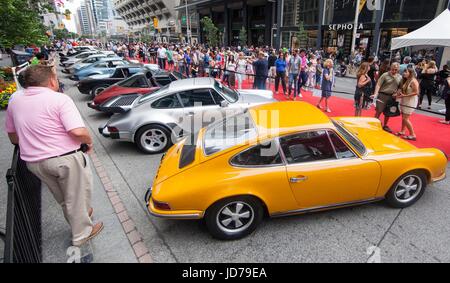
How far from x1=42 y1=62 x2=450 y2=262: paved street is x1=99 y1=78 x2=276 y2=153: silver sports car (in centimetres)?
208

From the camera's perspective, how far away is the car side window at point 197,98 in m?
5.88

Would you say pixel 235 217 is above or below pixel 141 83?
below

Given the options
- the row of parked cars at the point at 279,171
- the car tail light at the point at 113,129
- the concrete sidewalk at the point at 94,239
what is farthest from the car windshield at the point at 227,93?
the concrete sidewalk at the point at 94,239

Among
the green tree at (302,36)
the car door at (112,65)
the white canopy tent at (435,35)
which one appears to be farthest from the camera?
the green tree at (302,36)

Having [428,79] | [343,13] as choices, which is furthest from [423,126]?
[343,13]

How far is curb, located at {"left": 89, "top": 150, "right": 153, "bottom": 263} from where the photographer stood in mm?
3091

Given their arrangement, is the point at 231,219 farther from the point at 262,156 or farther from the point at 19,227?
the point at 19,227

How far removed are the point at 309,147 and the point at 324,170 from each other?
325 millimetres

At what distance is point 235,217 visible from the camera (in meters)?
3.17

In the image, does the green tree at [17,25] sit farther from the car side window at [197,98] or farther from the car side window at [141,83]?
the car side window at [197,98]

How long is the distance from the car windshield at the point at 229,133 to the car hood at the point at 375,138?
155 centimetres
